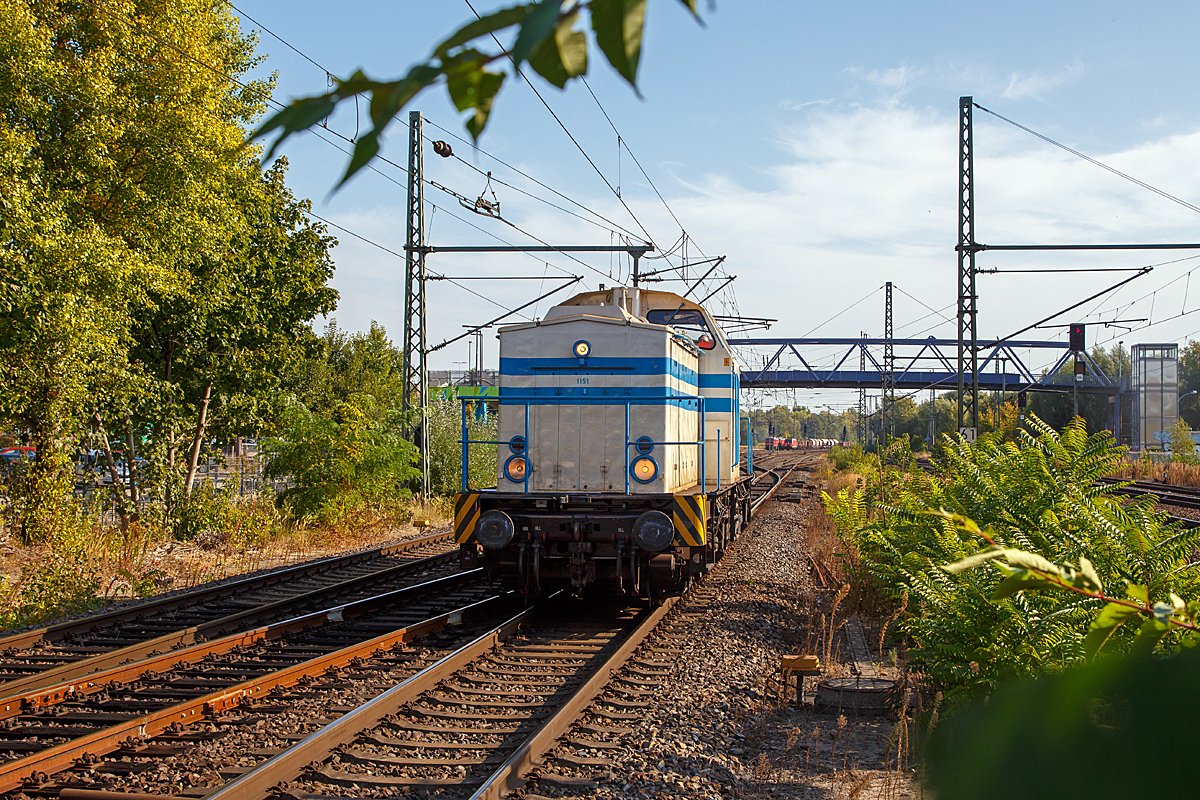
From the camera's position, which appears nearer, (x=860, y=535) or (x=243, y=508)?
(x=860, y=535)

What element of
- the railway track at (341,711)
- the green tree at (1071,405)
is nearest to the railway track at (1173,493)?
the railway track at (341,711)

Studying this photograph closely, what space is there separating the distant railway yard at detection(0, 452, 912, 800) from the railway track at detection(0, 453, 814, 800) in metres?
0.02

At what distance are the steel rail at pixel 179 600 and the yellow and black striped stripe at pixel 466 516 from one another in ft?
11.2

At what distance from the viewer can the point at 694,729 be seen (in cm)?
602

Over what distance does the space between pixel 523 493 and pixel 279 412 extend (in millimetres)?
10224

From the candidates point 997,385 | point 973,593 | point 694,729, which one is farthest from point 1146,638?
point 997,385

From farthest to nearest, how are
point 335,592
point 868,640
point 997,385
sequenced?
point 997,385
point 335,592
point 868,640

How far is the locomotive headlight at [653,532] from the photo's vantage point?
9.21m

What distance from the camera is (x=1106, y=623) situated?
144 centimetres

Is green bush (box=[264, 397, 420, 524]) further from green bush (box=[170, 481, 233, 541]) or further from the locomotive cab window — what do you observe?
the locomotive cab window

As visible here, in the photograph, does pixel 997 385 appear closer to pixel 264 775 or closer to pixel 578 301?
pixel 578 301

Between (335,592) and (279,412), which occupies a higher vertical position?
(279,412)

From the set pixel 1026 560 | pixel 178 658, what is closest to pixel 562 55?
pixel 1026 560

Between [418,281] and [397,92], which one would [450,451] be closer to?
[418,281]
